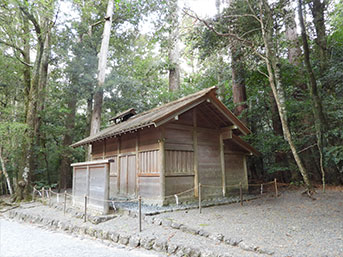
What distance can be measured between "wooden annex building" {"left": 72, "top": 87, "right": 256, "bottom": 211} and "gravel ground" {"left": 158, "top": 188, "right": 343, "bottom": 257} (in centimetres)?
179

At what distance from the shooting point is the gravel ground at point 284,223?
480cm

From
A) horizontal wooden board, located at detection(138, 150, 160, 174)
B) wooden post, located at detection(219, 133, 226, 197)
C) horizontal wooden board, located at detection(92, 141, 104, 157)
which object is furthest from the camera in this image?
horizontal wooden board, located at detection(92, 141, 104, 157)

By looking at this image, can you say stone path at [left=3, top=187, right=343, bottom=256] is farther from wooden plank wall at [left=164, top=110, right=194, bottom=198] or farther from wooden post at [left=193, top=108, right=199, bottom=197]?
wooden plank wall at [left=164, top=110, right=194, bottom=198]

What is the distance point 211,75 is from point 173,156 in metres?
12.3

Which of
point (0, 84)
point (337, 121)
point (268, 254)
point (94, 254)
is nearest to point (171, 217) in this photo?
point (94, 254)

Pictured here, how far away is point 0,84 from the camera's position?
17.3 m

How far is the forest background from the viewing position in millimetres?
11477

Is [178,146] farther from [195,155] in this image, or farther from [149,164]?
[149,164]

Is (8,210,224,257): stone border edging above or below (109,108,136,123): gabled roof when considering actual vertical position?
below

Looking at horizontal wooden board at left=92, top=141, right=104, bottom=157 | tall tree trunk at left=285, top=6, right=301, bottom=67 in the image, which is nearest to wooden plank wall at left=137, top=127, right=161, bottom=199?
horizontal wooden board at left=92, top=141, right=104, bottom=157

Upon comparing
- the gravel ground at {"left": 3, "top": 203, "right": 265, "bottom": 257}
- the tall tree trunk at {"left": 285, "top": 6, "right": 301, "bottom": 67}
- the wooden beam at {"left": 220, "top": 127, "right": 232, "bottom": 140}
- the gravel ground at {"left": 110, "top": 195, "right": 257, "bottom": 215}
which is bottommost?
the gravel ground at {"left": 3, "top": 203, "right": 265, "bottom": 257}

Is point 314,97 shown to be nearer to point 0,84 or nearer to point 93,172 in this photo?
point 93,172

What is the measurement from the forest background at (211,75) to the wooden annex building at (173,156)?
280 cm

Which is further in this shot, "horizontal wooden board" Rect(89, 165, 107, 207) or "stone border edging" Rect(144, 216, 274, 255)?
"horizontal wooden board" Rect(89, 165, 107, 207)
